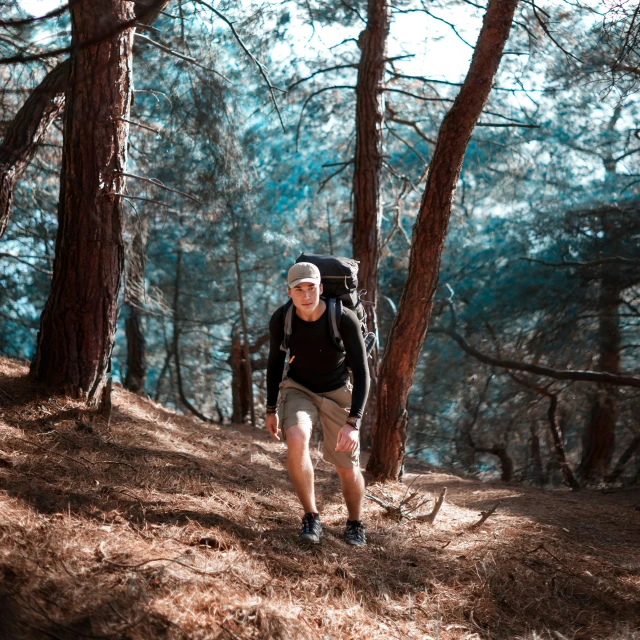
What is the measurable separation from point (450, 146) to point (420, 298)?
4.42ft

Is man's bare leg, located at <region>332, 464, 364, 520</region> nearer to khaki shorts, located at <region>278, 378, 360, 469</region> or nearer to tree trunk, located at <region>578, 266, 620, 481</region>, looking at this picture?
khaki shorts, located at <region>278, 378, 360, 469</region>

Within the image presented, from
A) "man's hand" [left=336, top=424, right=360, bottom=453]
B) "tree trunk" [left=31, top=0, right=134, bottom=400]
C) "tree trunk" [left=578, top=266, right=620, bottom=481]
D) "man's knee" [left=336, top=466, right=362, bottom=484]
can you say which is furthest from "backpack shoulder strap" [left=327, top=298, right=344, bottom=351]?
"tree trunk" [left=578, top=266, right=620, bottom=481]

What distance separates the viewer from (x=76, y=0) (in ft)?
6.42

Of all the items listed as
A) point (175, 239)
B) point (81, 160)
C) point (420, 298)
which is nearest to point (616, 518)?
point (420, 298)

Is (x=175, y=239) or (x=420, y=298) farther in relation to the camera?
(x=175, y=239)

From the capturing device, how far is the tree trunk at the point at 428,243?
612 cm

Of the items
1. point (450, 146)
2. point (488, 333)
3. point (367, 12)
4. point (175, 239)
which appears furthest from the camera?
point (175, 239)

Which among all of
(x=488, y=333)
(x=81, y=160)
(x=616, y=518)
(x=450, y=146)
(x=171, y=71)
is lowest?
(x=616, y=518)

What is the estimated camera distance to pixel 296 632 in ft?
10.8

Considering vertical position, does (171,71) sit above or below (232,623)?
above

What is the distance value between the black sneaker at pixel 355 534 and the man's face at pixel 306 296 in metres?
1.47

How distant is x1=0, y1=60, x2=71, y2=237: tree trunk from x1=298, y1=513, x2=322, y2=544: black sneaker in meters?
4.76

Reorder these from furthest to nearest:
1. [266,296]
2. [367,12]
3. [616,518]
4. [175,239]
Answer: [266,296]
[175,239]
[367,12]
[616,518]

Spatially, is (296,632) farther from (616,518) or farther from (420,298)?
(616,518)
